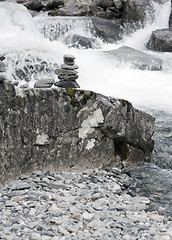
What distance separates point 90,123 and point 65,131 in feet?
2.15

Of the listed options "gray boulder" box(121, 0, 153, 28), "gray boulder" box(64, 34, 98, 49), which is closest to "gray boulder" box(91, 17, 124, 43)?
"gray boulder" box(121, 0, 153, 28)

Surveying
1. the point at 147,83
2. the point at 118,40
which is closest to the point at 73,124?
the point at 147,83

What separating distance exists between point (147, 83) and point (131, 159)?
35.3 ft

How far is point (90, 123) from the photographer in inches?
323

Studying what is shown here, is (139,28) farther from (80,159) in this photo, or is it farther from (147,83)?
(80,159)

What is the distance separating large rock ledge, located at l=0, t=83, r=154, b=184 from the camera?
22.5ft

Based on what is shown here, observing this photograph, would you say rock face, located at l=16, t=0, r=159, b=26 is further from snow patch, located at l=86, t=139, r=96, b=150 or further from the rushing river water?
snow patch, located at l=86, t=139, r=96, b=150

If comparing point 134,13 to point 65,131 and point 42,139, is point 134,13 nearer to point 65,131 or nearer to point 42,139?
point 65,131

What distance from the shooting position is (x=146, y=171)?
8594mm

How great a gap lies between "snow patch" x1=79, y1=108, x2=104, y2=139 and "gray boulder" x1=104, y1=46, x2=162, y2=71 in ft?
46.2

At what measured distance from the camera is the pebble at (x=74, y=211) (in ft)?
17.6

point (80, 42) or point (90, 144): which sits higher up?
point (90, 144)

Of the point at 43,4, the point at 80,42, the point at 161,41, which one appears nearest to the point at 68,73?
the point at 80,42

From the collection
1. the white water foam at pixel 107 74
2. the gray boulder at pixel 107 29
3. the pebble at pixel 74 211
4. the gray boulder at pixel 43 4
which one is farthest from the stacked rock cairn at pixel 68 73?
the gray boulder at pixel 43 4
